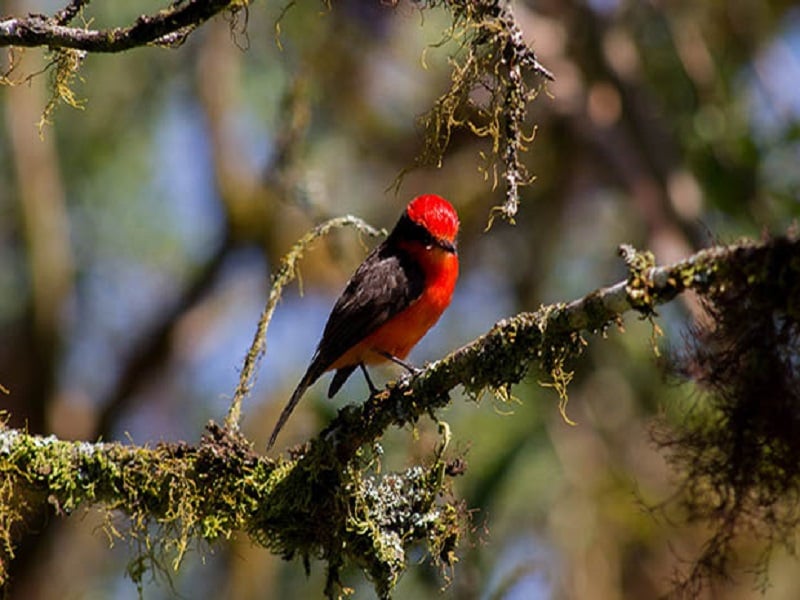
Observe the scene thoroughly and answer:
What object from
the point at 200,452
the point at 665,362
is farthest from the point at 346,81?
the point at 665,362

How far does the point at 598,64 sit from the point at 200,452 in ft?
18.3

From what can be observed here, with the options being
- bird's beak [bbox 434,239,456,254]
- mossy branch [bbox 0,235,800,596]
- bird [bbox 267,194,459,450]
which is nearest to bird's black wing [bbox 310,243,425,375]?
bird [bbox 267,194,459,450]

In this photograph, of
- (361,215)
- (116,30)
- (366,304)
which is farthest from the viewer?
(361,215)

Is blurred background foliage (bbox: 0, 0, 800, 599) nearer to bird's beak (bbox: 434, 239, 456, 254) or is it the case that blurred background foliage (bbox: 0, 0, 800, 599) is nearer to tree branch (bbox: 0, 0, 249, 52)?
bird's beak (bbox: 434, 239, 456, 254)

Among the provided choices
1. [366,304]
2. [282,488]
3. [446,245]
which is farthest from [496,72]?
[446,245]

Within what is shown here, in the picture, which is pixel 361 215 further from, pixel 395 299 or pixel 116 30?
pixel 116 30

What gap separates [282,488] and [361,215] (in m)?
5.72

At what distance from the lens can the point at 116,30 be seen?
9.78 feet

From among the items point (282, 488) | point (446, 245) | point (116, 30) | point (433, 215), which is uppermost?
point (433, 215)

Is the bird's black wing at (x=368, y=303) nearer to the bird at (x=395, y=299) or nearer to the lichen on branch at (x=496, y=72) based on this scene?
the bird at (x=395, y=299)

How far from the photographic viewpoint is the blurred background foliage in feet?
26.2

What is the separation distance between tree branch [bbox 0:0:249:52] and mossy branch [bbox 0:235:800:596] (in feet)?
3.72

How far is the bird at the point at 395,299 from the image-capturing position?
5306 mm

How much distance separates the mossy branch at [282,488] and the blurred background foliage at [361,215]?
325 cm
